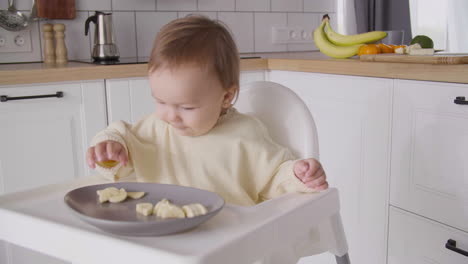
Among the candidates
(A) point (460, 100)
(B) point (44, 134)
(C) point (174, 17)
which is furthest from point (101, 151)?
(C) point (174, 17)

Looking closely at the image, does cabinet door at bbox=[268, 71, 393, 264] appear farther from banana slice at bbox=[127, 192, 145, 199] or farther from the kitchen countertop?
banana slice at bbox=[127, 192, 145, 199]

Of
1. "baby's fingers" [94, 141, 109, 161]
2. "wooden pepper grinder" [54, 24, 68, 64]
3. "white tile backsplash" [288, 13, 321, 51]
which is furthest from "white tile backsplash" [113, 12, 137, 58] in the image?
"baby's fingers" [94, 141, 109, 161]

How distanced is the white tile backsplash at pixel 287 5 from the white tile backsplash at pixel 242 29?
0.50 ft

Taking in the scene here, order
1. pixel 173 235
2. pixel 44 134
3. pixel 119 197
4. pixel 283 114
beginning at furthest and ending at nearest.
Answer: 1. pixel 44 134
2. pixel 283 114
3. pixel 119 197
4. pixel 173 235

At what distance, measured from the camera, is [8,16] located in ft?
6.35

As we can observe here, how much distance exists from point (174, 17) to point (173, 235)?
5.95ft

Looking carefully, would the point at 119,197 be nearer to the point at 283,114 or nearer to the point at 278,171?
the point at 278,171

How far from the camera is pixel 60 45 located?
201cm

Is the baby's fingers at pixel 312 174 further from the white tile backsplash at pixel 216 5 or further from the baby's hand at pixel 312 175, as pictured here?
the white tile backsplash at pixel 216 5

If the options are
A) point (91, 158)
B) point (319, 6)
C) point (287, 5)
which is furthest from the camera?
point (319, 6)

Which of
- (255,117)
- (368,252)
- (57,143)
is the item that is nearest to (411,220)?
(368,252)

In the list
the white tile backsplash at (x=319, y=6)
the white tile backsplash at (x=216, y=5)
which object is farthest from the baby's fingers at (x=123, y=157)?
the white tile backsplash at (x=319, y=6)

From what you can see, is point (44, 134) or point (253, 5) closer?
point (44, 134)

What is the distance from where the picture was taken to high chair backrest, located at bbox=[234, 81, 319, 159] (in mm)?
1095
